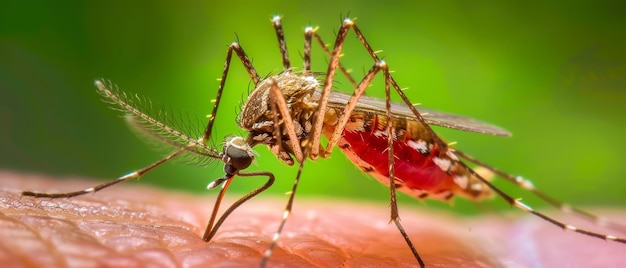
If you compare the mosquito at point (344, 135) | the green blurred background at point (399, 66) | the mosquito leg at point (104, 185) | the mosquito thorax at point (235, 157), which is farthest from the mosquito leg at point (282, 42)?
the green blurred background at point (399, 66)

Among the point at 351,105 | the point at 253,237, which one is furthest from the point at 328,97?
the point at 253,237

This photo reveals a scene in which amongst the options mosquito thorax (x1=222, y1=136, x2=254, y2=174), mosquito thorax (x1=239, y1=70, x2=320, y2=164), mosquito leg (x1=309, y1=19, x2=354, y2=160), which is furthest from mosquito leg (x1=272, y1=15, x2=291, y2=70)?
mosquito thorax (x1=222, y1=136, x2=254, y2=174)

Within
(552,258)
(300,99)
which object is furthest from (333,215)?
(552,258)

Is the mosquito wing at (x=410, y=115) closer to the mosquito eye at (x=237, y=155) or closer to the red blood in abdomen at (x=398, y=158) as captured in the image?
the red blood in abdomen at (x=398, y=158)

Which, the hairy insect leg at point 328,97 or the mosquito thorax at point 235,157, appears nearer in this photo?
the mosquito thorax at point 235,157

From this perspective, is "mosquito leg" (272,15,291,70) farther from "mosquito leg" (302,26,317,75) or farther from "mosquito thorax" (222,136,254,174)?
"mosquito thorax" (222,136,254,174)
